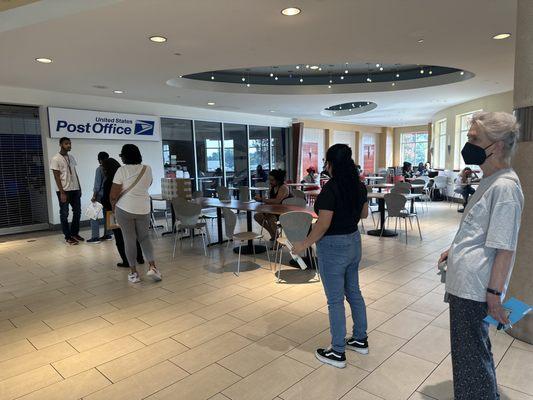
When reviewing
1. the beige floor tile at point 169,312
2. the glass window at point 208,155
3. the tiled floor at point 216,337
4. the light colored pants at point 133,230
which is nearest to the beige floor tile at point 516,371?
the tiled floor at point 216,337

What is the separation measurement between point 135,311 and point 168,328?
61 centimetres

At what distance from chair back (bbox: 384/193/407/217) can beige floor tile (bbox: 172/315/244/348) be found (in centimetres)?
401

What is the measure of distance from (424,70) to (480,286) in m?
7.89

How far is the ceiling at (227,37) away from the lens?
374cm

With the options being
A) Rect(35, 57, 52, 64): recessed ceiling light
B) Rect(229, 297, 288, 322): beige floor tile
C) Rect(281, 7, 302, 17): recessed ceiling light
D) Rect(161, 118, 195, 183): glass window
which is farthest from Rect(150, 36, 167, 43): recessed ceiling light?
Rect(161, 118, 195, 183): glass window

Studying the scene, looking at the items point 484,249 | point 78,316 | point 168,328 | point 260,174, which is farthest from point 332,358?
point 260,174

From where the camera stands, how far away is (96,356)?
287cm

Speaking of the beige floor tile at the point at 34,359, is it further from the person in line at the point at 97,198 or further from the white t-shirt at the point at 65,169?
the white t-shirt at the point at 65,169

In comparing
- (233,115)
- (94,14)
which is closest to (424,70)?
(233,115)

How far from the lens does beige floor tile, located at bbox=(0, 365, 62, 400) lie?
2.43 metres

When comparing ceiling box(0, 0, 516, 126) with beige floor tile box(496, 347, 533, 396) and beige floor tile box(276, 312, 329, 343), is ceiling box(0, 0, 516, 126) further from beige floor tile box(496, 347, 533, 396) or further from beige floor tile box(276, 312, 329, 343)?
beige floor tile box(496, 347, 533, 396)

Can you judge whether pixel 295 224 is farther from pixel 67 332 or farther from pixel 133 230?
pixel 67 332

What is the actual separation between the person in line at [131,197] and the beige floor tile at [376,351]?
2810mm

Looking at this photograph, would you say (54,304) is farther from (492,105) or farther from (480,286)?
(492,105)
